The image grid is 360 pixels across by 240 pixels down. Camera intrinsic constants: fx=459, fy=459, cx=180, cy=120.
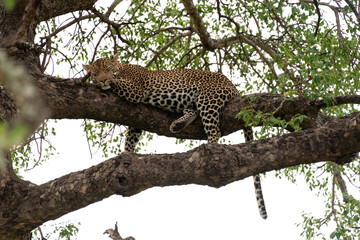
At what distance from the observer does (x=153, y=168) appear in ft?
12.5

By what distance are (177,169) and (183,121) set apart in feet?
4.82

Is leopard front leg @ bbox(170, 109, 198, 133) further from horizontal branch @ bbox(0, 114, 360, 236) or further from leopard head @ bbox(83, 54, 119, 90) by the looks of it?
horizontal branch @ bbox(0, 114, 360, 236)

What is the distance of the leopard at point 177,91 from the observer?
17.6ft

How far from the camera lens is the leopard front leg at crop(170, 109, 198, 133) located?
16.9 ft

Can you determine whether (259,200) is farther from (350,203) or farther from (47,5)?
(47,5)

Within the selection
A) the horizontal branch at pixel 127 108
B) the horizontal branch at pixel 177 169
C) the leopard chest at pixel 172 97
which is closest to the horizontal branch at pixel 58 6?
the horizontal branch at pixel 127 108

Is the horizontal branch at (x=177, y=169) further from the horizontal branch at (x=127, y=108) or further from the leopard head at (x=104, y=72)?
the leopard head at (x=104, y=72)

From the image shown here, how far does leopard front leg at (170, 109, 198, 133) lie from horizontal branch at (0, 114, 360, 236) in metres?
1.24

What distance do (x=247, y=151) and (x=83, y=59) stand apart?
15.8ft

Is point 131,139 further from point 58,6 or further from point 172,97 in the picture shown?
point 58,6

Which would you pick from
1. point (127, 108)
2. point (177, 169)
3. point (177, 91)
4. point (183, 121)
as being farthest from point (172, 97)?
point (177, 169)

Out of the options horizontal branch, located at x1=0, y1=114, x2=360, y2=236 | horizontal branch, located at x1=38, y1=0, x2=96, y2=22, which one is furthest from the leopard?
horizontal branch, located at x1=0, y1=114, x2=360, y2=236

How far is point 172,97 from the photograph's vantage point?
18.8ft

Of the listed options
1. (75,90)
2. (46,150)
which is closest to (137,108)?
(75,90)
